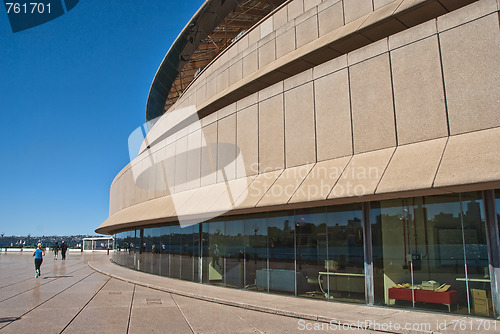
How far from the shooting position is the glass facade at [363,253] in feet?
33.9

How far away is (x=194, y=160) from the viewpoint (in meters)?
20.7

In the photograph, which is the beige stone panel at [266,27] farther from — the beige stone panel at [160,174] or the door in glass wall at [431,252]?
the door in glass wall at [431,252]

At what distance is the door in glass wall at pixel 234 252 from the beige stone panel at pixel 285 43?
756 cm

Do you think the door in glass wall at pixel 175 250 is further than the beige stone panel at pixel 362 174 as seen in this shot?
Yes

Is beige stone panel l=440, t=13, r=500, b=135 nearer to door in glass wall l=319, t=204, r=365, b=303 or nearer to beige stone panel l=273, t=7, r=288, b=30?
door in glass wall l=319, t=204, r=365, b=303

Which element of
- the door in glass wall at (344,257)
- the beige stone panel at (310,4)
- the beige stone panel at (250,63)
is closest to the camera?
the door in glass wall at (344,257)

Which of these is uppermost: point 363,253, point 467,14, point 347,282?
point 467,14

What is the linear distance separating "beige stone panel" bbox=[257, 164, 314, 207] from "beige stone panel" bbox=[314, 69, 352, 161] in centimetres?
84

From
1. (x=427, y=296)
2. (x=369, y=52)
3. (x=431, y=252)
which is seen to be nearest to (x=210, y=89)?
(x=369, y=52)

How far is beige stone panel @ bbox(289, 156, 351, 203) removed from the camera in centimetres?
1237

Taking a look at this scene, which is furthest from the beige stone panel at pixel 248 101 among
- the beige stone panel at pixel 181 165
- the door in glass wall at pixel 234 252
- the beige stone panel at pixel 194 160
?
the beige stone panel at pixel 181 165

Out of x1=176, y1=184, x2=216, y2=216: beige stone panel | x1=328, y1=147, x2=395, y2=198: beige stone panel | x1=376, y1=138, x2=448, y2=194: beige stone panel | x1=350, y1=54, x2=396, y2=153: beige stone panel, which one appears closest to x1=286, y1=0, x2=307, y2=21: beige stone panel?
x1=350, y1=54, x2=396, y2=153: beige stone panel

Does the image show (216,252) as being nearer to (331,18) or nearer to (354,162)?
(354,162)

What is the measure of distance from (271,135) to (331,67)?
3.56 metres
